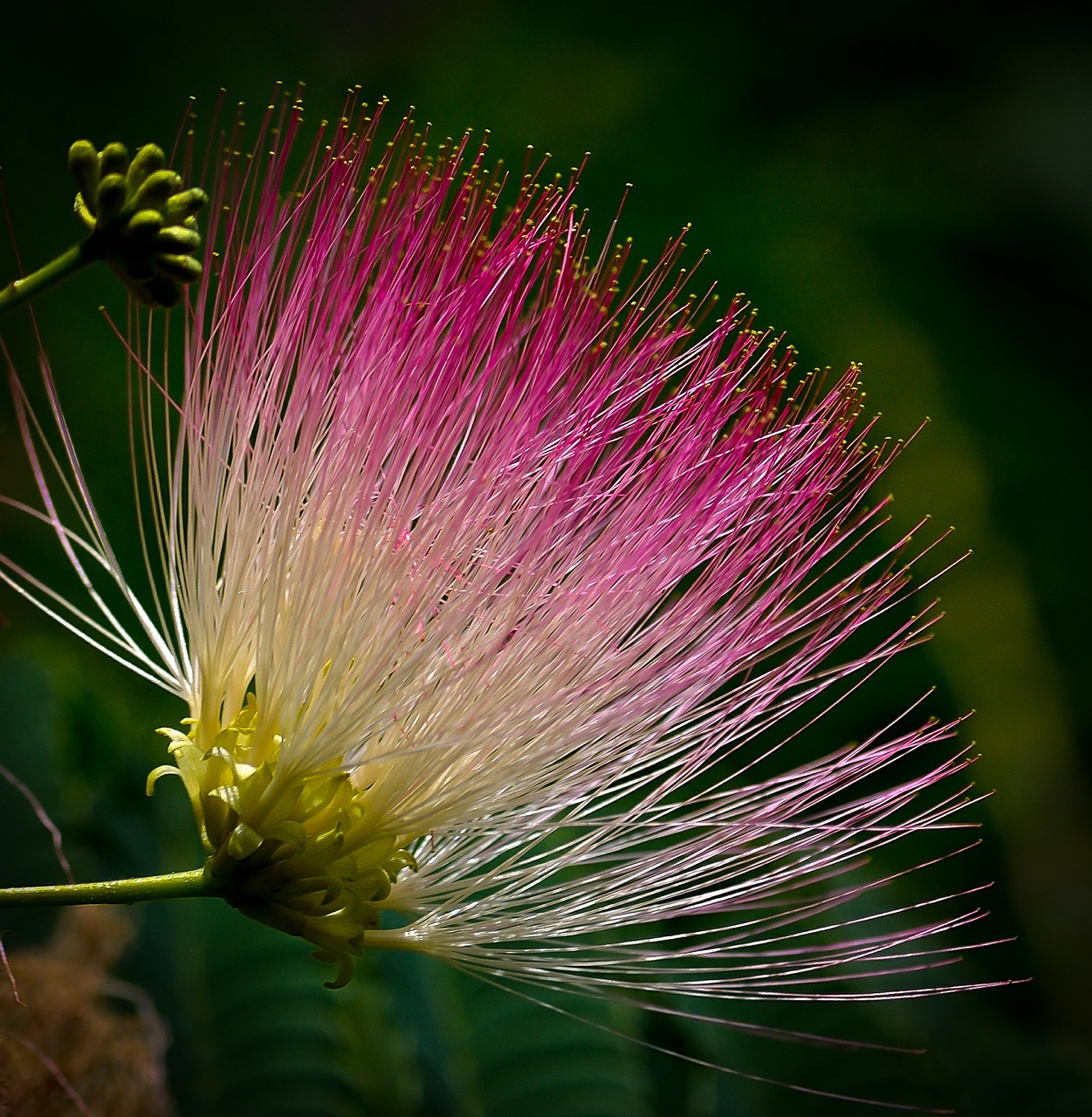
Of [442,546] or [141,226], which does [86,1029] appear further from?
[141,226]

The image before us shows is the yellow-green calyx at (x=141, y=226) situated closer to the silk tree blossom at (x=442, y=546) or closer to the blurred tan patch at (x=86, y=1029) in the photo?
the silk tree blossom at (x=442, y=546)

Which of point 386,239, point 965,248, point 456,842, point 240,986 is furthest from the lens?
point 965,248

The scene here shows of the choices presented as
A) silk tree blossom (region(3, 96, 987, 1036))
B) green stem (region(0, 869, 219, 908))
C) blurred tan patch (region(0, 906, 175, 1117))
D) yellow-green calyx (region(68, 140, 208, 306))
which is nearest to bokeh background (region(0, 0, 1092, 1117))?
blurred tan patch (region(0, 906, 175, 1117))

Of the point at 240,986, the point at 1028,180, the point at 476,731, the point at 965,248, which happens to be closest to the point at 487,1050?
the point at 240,986

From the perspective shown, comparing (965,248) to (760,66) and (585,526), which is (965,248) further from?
(585,526)

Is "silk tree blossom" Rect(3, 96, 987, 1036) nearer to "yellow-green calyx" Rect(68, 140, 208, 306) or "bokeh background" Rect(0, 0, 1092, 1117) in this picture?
"yellow-green calyx" Rect(68, 140, 208, 306)

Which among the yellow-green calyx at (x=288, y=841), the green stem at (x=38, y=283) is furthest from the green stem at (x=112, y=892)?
the green stem at (x=38, y=283)

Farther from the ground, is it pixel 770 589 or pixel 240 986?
pixel 770 589
